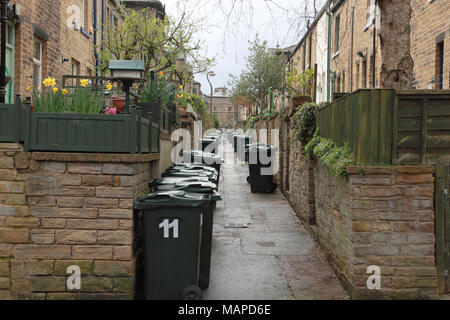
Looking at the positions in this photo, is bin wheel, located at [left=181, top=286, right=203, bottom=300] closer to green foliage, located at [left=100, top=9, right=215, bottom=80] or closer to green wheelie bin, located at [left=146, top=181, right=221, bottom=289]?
green wheelie bin, located at [left=146, top=181, right=221, bottom=289]

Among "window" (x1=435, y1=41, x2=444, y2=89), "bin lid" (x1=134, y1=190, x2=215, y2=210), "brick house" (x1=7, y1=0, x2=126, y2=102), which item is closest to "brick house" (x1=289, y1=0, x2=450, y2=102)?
"window" (x1=435, y1=41, x2=444, y2=89)

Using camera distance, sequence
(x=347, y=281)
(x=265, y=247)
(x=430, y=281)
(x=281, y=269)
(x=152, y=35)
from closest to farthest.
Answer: (x=430, y=281)
(x=347, y=281)
(x=281, y=269)
(x=265, y=247)
(x=152, y=35)

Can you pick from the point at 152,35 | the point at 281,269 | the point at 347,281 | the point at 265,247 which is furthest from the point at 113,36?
the point at 347,281

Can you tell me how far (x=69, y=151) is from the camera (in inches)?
195

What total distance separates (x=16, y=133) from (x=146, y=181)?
173 cm

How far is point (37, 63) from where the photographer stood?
11258 millimetres

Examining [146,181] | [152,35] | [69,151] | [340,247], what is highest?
[152,35]

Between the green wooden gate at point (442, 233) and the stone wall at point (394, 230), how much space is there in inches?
2.5

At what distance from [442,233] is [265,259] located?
2.63 m

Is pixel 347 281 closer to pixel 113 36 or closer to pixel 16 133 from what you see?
pixel 16 133

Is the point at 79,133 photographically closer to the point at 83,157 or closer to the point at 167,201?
the point at 83,157

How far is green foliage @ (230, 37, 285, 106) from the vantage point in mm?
37375

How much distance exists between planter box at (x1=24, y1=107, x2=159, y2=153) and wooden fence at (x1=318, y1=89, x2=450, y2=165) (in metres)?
2.68

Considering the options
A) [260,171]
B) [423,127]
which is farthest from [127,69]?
[260,171]
